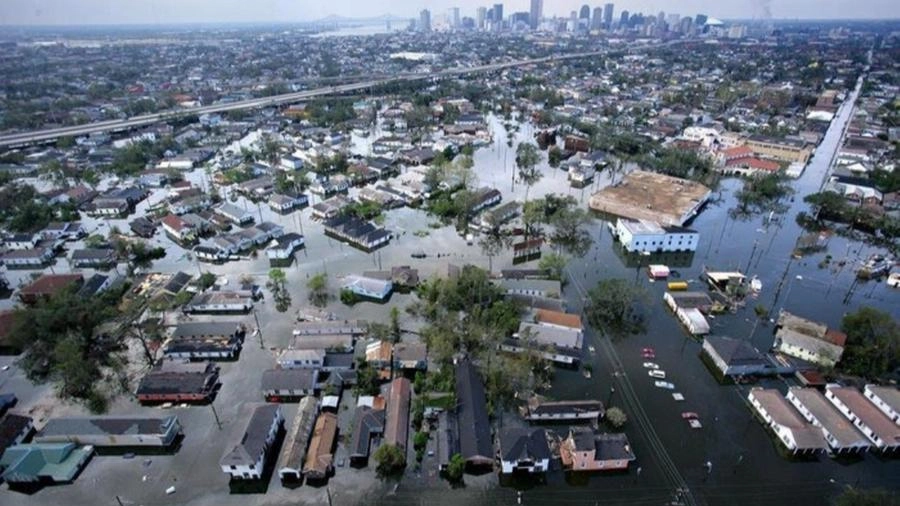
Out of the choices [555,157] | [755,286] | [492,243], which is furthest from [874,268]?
[555,157]

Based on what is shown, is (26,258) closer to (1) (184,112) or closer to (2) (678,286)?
(2) (678,286)

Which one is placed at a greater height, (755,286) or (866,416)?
(866,416)

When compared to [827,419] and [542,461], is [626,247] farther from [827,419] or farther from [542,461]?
[542,461]

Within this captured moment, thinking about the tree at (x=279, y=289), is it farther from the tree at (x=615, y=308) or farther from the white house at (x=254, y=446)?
the tree at (x=615, y=308)

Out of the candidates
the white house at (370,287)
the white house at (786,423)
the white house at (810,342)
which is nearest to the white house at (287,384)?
the white house at (370,287)

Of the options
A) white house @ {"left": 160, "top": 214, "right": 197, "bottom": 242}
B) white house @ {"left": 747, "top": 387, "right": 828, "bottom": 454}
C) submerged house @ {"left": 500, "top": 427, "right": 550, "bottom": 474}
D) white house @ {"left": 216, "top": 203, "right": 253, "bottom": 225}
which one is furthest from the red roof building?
white house @ {"left": 747, "top": 387, "right": 828, "bottom": 454}

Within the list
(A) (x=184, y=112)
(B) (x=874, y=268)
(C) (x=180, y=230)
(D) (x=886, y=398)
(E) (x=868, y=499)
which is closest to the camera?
(E) (x=868, y=499)

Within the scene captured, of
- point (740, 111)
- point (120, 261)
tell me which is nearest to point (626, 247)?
point (120, 261)
